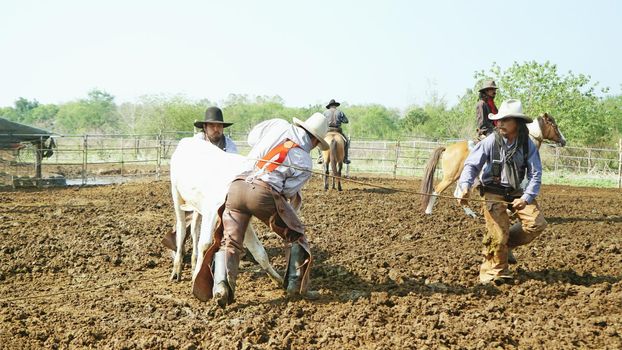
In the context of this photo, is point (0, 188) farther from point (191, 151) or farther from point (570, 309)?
point (570, 309)

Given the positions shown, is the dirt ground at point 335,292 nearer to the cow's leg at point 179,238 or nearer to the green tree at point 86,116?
the cow's leg at point 179,238

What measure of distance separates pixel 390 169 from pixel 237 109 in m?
40.8

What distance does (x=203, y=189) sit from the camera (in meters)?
5.57

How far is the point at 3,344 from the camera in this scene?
13.9ft

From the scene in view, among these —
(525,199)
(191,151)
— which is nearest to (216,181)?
(191,151)

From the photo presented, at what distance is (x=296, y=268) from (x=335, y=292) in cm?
48

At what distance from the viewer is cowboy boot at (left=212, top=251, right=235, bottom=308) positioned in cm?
489

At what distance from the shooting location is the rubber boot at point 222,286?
4.89m

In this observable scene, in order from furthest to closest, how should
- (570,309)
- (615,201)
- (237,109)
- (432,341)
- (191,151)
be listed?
(237,109)
(615,201)
(191,151)
(570,309)
(432,341)

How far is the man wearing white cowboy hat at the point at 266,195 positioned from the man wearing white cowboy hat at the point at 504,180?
4.87 ft

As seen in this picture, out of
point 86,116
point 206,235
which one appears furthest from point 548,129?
point 86,116

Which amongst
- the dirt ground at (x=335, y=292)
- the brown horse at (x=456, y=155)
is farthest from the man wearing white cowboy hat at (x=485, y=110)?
the dirt ground at (x=335, y=292)

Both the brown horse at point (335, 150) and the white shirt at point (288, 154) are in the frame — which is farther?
the brown horse at point (335, 150)

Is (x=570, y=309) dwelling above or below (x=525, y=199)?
below
